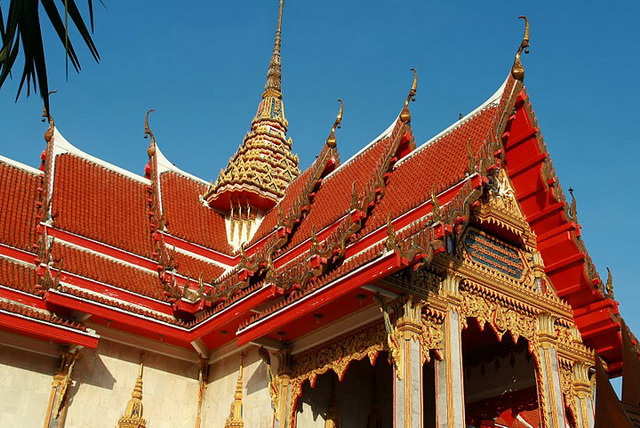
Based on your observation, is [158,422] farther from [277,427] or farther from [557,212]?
[557,212]

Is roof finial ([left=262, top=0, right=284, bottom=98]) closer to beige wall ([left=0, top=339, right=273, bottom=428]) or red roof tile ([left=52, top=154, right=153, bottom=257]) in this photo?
red roof tile ([left=52, top=154, right=153, bottom=257])

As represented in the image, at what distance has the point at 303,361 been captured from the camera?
9812 mm

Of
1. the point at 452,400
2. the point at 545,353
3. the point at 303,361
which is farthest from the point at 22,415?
the point at 545,353

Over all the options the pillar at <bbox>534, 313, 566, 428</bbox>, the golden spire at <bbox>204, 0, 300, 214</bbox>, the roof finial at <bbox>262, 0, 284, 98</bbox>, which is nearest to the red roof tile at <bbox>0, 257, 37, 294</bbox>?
the golden spire at <bbox>204, 0, 300, 214</bbox>

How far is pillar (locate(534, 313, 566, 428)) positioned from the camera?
9586 millimetres

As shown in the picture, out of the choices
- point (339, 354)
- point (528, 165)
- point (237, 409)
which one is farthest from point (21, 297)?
point (528, 165)

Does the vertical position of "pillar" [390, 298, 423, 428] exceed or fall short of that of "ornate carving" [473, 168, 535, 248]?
it falls short

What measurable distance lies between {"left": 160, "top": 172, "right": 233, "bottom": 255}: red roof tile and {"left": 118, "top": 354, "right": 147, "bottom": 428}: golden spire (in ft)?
12.7

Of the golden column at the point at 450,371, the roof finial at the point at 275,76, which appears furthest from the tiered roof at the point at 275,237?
the roof finial at the point at 275,76

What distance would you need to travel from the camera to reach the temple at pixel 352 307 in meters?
8.93

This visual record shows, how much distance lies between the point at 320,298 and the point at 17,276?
196 inches

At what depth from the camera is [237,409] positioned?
10492mm

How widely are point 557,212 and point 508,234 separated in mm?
816

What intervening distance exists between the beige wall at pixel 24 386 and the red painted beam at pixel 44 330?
1.13 feet
